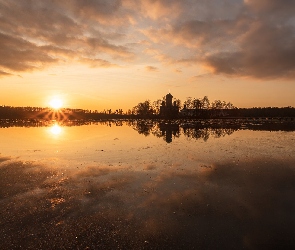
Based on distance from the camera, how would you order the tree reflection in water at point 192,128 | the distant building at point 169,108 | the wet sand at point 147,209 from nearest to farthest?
the wet sand at point 147,209 < the tree reflection in water at point 192,128 < the distant building at point 169,108

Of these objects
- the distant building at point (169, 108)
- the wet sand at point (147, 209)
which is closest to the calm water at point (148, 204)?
the wet sand at point (147, 209)

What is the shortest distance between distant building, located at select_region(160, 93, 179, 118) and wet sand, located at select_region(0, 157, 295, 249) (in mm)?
126405

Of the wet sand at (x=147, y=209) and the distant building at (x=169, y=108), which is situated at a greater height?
the distant building at (x=169, y=108)

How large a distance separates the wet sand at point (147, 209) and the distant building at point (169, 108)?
126 meters

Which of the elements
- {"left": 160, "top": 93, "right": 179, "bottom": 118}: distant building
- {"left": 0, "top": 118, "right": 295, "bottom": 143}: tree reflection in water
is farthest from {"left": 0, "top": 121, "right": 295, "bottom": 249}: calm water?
{"left": 160, "top": 93, "right": 179, "bottom": 118}: distant building

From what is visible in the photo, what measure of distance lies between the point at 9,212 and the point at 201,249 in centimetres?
687

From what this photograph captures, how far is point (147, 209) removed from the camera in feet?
29.3

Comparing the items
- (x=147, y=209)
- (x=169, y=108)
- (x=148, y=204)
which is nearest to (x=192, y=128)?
(x=148, y=204)

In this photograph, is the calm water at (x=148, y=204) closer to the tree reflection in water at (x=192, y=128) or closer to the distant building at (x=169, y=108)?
the tree reflection in water at (x=192, y=128)

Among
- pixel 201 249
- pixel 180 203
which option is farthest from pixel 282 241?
pixel 180 203

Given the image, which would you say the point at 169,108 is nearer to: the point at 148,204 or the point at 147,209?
the point at 148,204

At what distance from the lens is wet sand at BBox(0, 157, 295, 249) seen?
6773 mm

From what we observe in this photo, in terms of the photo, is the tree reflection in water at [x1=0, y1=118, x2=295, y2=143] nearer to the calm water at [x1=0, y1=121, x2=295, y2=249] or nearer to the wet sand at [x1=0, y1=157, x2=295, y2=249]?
the calm water at [x1=0, y1=121, x2=295, y2=249]

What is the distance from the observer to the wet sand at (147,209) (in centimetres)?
677
